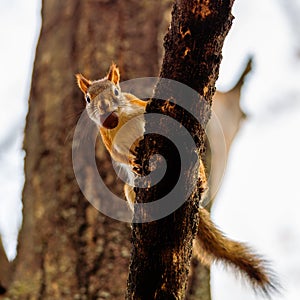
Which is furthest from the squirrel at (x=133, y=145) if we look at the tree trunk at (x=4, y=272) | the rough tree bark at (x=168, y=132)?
the tree trunk at (x=4, y=272)

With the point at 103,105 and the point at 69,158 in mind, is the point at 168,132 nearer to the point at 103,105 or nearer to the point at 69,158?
the point at 103,105

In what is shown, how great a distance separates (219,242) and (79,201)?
69 cm

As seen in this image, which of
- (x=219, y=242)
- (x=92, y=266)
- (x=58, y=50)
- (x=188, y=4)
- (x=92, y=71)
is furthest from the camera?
(x=58, y=50)

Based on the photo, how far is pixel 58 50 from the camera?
A: 8.85 ft

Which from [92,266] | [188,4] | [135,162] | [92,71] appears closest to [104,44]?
[92,71]

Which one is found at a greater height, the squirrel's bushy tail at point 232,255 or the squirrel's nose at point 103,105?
the squirrel's nose at point 103,105

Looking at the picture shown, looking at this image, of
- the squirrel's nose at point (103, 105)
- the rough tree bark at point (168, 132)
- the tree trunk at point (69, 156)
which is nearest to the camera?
the rough tree bark at point (168, 132)

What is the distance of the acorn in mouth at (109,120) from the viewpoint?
1625 millimetres

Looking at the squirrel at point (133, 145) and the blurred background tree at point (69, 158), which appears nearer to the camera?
the squirrel at point (133, 145)

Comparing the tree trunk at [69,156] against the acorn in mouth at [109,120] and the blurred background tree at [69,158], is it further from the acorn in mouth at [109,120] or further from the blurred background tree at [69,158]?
the acorn in mouth at [109,120]

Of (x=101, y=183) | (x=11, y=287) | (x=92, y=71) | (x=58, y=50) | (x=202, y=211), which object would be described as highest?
(x=58, y=50)

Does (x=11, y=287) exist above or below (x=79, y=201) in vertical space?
below

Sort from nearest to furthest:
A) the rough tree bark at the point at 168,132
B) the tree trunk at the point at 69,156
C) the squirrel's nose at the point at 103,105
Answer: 1. the rough tree bark at the point at 168,132
2. the squirrel's nose at the point at 103,105
3. the tree trunk at the point at 69,156

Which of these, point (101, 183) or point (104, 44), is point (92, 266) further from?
point (104, 44)
